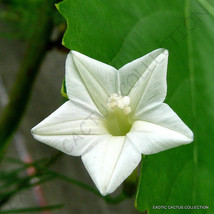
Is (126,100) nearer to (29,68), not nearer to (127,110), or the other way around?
(127,110)

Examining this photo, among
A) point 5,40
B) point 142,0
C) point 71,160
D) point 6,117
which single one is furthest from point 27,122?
point 142,0

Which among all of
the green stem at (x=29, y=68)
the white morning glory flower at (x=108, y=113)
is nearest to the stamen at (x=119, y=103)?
the white morning glory flower at (x=108, y=113)

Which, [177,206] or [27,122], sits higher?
[177,206]

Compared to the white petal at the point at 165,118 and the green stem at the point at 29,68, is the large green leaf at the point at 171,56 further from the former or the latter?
the green stem at the point at 29,68

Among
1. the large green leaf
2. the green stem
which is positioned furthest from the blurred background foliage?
the green stem

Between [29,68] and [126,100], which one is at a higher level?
[126,100]

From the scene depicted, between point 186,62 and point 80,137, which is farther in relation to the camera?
point 186,62

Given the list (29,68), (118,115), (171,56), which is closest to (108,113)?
(118,115)

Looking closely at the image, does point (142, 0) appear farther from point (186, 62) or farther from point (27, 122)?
point (27, 122)
